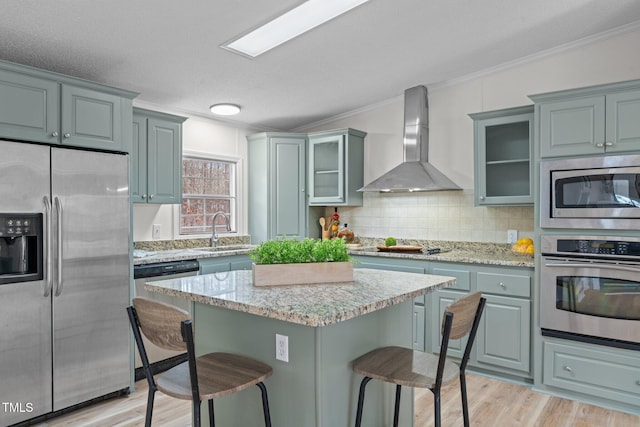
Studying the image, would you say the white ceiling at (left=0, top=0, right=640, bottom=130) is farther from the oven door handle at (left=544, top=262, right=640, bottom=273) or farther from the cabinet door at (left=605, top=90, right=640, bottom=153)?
the oven door handle at (left=544, top=262, right=640, bottom=273)

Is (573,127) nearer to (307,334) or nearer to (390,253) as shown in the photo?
(390,253)

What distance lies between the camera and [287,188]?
16.1 ft

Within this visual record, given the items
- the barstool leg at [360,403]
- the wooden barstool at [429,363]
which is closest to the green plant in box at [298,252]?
the wooden barstool at [429,363]

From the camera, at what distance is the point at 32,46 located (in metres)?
2.78

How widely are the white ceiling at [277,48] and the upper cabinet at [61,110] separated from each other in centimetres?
27

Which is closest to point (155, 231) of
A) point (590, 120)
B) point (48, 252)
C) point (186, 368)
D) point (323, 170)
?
point (48, 252)

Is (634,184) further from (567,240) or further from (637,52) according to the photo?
(637,52)

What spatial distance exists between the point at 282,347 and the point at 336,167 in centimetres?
322

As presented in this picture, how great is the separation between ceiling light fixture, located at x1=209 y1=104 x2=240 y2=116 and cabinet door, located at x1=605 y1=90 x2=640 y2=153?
10.2 feet

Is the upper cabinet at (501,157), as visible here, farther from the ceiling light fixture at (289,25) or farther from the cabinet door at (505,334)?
the ceiling light fixture at (289,25)

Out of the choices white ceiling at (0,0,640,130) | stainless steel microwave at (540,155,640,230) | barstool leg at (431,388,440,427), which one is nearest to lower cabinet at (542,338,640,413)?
stainless steel microwave at (540,155,640,230)

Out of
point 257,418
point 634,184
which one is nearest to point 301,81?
point 634,184

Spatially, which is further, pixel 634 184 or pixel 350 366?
pixel 634 184

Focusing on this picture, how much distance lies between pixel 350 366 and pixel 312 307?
0.48 m
